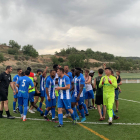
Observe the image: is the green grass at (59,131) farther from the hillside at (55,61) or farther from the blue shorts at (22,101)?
the hillside at (55,61)

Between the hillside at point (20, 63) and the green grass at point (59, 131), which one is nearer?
the green grass at point (59, 131)

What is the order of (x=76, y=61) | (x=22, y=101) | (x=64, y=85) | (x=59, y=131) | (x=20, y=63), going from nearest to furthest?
(x=59, y=131) < (x=64, y=85) < (x=22, y=101) < (x=20, y=63) < (x=76, y=61)

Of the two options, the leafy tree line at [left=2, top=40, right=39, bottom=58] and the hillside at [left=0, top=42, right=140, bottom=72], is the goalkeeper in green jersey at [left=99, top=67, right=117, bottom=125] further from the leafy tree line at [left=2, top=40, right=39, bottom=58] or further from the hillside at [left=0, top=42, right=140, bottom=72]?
the leafy tree line at [left=2, top=40, right=39, bottom=58]

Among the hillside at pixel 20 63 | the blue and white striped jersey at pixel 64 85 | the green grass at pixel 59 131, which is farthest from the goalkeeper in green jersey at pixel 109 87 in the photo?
the hillside at pixel 20 63

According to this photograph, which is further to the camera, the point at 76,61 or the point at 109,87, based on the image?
the point at 76,61

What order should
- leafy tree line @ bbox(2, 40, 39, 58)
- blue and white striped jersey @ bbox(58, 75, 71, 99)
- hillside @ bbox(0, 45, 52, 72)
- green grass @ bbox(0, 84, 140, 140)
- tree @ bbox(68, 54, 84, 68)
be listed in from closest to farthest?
green grass @ bbox(0, 84, 140, 140), blue and white striped jersey @ bbox(58, 75, 71, 99), hillside @ bbox(0, 45, 52, 72), tree @ bbox(68, 54, 84, 68), leafy tree line @ bbox(2, 40, 39, 58)

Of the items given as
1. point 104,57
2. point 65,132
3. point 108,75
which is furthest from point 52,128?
point 104,57

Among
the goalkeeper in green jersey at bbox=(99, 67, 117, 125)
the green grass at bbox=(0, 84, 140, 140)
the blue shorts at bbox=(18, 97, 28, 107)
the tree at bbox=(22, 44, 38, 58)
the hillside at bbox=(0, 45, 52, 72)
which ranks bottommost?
the green grass at bbox=(0, 84, 140, 140)

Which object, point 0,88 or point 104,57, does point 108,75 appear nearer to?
point 0,88

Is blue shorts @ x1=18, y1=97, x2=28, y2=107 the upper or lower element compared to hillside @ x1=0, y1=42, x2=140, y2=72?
lower

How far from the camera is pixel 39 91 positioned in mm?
7672

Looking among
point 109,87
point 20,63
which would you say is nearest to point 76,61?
A: point 20,63

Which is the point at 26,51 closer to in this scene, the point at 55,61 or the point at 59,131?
the point at 55,61

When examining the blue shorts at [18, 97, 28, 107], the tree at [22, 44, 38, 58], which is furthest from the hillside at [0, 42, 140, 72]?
the blue shorts at [18, 97, 28, 107]
